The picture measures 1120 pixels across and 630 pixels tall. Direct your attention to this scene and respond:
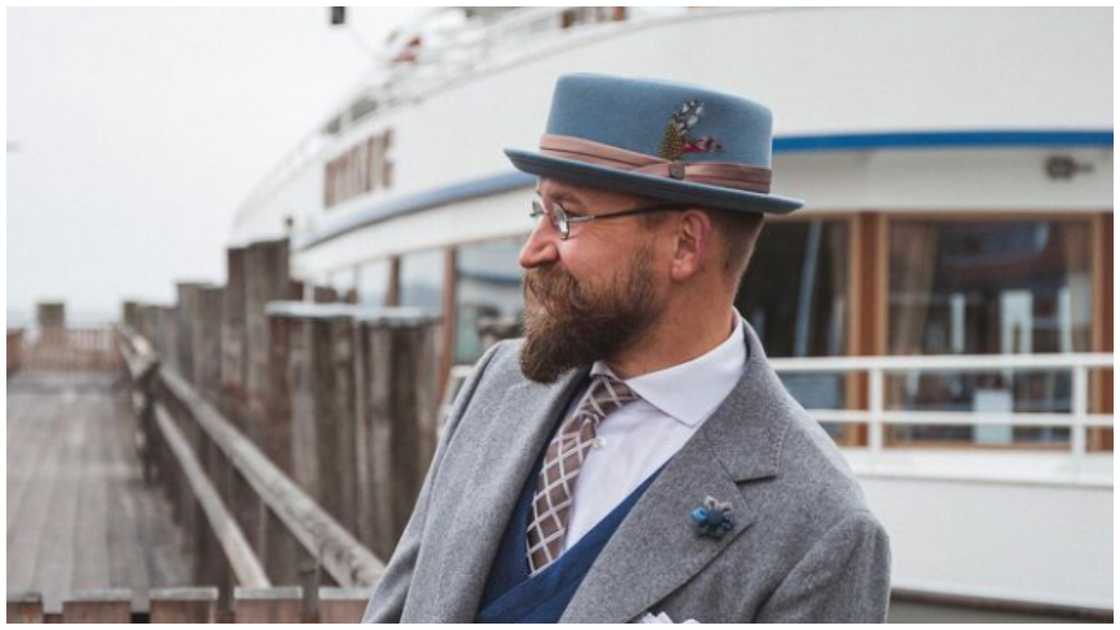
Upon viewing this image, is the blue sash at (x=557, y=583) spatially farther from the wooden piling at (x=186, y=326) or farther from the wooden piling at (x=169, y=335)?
the wooden piling at (x=169, y=335)

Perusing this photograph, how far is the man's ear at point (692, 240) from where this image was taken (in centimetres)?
177

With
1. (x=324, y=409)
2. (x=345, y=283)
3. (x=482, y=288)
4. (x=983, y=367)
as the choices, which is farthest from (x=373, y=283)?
(x=983, y=367)

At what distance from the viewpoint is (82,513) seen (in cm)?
818

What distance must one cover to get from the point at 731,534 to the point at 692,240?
349mm

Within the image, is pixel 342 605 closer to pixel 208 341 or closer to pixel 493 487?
pixel 493 487

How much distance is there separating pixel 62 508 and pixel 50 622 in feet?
17.8

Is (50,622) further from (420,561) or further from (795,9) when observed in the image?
(795,9)

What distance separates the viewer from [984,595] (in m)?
6.16

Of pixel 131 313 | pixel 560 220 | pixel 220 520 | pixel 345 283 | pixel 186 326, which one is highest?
pixel 560 220

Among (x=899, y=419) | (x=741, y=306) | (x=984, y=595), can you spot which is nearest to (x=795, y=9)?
(x=741, y=306)

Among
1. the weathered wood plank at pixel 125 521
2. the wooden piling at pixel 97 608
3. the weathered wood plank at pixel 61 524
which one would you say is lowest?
the weathered wood plank at pixel 125 521

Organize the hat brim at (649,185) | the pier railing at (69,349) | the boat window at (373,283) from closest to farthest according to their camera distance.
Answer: the hat brim at (649,185) → the boat window at (373,283) → the pier railing at (69,349)

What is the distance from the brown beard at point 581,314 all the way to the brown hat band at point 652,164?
0.10m

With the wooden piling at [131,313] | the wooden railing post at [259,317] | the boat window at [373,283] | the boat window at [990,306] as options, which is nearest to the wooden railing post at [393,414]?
the wooden railing post at [259,317]
